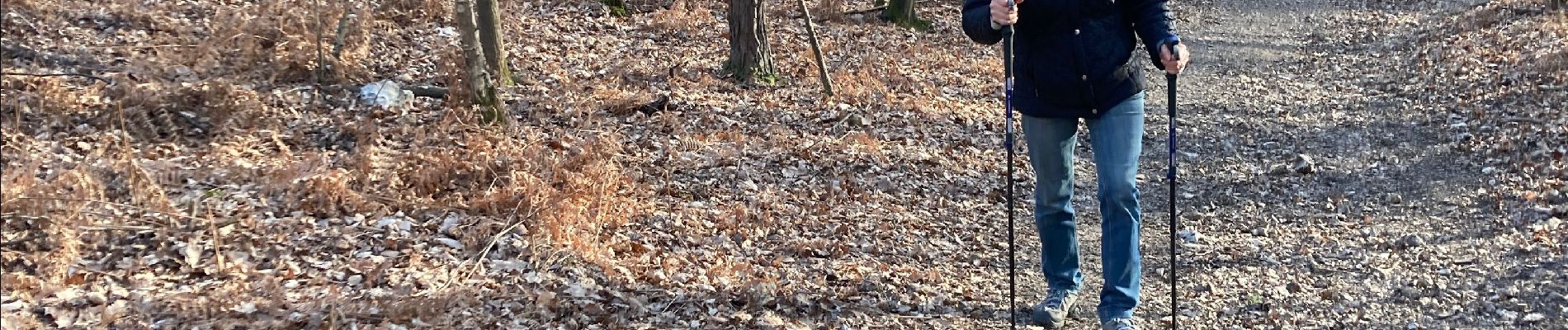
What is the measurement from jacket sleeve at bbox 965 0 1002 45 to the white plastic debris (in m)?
5.44

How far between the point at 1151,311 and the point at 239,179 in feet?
16.9

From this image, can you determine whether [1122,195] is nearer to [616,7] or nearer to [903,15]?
[616,7]

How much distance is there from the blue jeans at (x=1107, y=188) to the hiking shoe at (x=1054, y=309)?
0.23m

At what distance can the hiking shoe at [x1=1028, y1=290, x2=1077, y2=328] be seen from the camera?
5.29 metres

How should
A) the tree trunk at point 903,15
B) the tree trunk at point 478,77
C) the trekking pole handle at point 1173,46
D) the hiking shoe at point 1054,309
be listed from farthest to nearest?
1. the tree trunk at point 903,15
2. the tree trunk at point 478,77
3. the hiking shoe at point 1054,309
4. the trekking pole handle at point 1173,46

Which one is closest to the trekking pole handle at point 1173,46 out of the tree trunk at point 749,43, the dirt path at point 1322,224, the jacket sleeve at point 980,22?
the jacket sleeve at point 980,22

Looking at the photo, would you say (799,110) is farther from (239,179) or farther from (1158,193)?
(239,179)

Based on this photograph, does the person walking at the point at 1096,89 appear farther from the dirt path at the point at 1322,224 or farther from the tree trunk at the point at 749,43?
the tree trunk at the point at 749,43

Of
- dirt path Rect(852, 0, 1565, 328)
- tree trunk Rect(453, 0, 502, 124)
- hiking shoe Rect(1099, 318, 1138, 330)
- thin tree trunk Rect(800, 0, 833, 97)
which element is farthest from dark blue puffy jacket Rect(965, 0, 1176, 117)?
thin tree trunk Rect(800, 0, 833, 97)

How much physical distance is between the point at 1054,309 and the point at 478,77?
501 cm

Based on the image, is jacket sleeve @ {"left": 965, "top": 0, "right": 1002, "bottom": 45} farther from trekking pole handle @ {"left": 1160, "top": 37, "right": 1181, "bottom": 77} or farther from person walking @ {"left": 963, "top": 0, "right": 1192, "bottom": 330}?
trekking pole handle @ {"left": 1160, "top": 37, "right": 1181, "bottom": 77}

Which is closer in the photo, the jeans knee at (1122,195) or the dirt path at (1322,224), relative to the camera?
the jeans knee at (1122,195)

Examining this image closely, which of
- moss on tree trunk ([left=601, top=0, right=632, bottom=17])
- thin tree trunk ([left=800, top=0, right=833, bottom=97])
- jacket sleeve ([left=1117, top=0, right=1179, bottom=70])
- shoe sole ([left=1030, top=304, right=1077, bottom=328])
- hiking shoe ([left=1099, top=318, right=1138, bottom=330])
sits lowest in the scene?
shoe sole ([left=1030, top=304, right=1077, bottom=328])

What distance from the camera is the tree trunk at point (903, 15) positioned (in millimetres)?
16203
